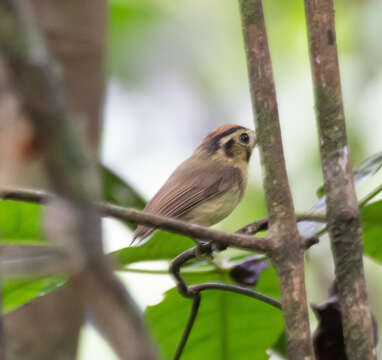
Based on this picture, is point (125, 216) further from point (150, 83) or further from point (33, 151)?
point (150, 83)

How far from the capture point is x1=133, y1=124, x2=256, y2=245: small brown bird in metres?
4.37

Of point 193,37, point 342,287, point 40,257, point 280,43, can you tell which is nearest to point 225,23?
point 193,37

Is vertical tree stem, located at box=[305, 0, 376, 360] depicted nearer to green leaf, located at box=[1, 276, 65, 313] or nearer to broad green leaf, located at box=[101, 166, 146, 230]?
green leaf, located at box=[1, 276, 65, 313]

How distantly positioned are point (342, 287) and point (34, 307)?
3.98 feet

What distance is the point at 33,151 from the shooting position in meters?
0.68

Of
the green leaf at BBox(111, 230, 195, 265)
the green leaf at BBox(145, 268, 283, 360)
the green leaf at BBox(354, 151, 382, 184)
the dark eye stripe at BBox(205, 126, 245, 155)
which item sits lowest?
the green leaf at BBox(145, 268, 283, 360)

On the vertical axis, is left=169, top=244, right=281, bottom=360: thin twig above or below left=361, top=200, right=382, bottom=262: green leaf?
below

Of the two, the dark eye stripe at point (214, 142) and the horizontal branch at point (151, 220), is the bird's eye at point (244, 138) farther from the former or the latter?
the horizontal branch at point (151, 220)

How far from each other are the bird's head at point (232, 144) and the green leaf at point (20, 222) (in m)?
2.75

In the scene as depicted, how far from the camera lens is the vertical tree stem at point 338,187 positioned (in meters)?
1.35

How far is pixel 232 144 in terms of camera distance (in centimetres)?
498

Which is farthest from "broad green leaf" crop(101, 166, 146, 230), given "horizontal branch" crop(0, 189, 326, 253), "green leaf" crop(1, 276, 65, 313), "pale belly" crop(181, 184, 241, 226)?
"horizontal branch" crop(0, 189, 326, 253)

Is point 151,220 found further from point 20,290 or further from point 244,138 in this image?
point 244,138

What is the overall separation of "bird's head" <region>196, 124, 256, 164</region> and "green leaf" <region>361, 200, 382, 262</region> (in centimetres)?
264
